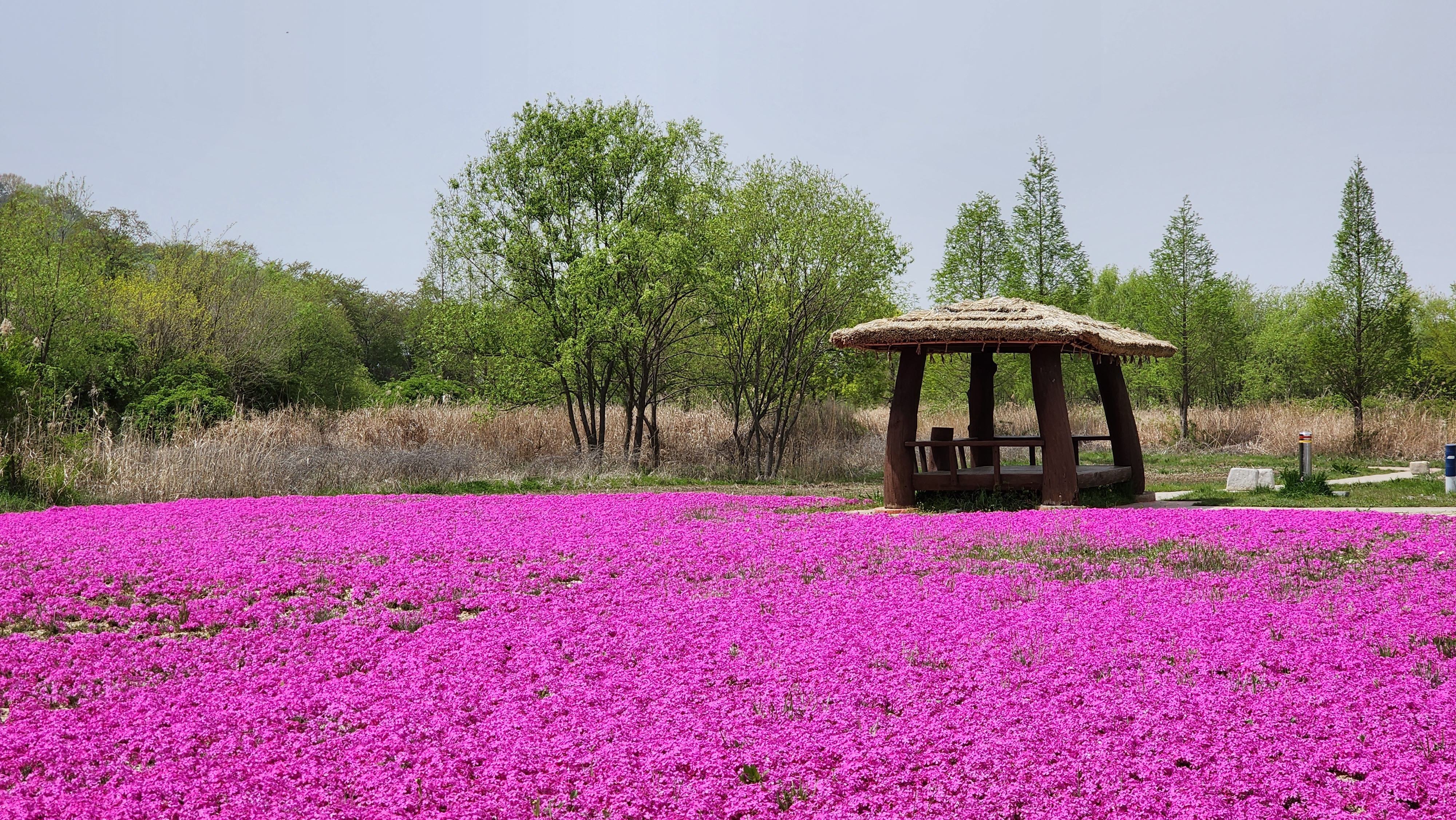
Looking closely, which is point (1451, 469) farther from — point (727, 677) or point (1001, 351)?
point (727, 677)

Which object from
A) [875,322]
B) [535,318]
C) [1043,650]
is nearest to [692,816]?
[1043,650]

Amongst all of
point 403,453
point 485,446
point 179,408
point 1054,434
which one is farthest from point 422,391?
point 1054,434

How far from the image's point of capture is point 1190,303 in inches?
1260

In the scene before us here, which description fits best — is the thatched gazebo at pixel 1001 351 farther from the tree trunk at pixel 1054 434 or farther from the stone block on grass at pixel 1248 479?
the stone block on grass at pixel 1248 479

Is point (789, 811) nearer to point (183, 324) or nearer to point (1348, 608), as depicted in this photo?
point (1348, 608)

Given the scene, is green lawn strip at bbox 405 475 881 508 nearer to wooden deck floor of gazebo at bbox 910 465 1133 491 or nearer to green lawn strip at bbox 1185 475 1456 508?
wooden deck floor of gazebo at bbox 910 465 1133 491

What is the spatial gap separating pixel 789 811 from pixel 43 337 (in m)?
26.9

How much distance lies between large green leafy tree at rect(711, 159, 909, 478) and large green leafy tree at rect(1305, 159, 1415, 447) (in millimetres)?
14665

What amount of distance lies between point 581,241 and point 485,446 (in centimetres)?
476

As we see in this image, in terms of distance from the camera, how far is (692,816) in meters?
3.83

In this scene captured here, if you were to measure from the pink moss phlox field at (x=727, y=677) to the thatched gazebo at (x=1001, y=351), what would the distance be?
3.44 m

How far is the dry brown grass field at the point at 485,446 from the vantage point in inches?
610

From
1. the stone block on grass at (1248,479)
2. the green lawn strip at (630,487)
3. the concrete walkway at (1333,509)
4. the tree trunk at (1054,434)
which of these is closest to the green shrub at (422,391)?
the green lawn strip at (630,487)

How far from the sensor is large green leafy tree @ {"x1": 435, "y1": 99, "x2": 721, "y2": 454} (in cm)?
2045
